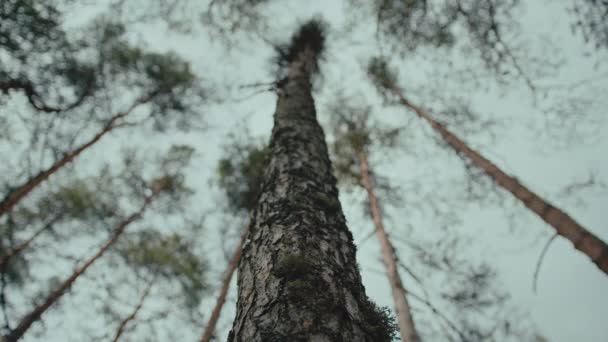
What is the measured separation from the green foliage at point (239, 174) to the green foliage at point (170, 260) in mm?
2144

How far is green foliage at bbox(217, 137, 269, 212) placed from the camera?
7.35 m

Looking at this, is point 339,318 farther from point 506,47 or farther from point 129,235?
point 129,235

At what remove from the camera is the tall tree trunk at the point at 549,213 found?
9.68ft

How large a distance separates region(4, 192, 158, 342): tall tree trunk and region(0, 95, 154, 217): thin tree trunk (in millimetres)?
2194

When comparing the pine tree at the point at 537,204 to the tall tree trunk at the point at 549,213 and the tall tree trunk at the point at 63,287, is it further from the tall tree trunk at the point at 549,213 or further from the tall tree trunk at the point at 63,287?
the tall tree trunk at the point at 63,287

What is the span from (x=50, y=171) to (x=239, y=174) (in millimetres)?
3947

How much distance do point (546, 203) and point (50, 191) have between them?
11103 mm

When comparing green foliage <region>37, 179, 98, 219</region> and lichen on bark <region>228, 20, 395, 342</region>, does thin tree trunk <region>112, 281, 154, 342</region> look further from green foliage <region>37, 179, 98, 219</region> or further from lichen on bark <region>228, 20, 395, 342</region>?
lichen on bark <region>228, 20, 395, 342</region>

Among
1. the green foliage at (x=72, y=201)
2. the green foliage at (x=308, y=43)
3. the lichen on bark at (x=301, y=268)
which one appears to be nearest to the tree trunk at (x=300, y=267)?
the lichen on bark at (x=301, y=268)

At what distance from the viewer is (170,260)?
870 centimetres

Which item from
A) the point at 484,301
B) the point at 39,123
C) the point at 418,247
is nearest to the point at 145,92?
the point at 39,123

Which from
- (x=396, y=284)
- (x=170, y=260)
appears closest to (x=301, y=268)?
(x=396, y=284)

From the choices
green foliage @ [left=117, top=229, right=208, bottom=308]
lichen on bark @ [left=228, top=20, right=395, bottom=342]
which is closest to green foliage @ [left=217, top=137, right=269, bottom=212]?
green foliage @ [left=117, top=229, right=208, bottom=308]

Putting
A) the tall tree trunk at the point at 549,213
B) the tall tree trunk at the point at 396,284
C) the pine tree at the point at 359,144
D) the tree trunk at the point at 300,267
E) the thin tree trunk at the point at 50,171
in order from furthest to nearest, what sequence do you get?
1. the pine tree at the point at 359,144
2. the thin tree trunk at the point at 50,171
3. the tall tree trunk at the point at 396,284
4. the tall tree trunk at the point at 549,213
5. the tree trunk at the point at 300,267
